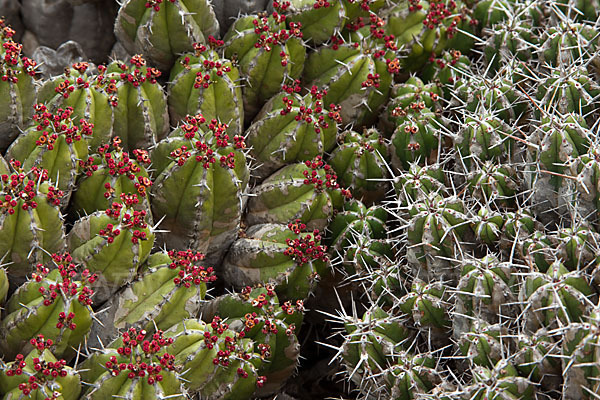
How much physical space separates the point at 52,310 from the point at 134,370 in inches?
19.1

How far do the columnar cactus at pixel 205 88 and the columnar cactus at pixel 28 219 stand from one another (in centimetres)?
101

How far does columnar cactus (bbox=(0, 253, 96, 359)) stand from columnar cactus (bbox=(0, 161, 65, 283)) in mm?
142

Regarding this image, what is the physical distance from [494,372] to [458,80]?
7.71 ft

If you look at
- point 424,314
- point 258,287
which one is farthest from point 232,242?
point 424,314

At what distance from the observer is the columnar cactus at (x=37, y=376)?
9.71ft

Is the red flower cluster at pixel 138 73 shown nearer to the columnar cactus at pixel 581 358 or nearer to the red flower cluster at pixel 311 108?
the red flower cluster at pixel 311 108

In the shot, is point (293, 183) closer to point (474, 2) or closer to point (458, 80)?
point (458, 80)

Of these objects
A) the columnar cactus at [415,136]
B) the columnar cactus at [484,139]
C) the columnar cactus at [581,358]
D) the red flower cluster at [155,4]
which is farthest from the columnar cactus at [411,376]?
the red flower cluster at [155,4]

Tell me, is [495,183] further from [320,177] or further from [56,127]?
[56,127]

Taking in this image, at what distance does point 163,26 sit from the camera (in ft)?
13.5

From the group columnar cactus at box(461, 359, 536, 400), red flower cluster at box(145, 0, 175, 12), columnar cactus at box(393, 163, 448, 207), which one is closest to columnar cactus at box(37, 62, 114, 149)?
red flower cluster at box(145, 0, 175, 12)

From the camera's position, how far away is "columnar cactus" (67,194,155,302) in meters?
3.38

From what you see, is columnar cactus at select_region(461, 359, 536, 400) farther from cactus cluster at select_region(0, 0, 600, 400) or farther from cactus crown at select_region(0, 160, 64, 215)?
cactus crown at select_region(0, 160, 64, 215)

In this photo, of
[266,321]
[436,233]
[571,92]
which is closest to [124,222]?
[266,321]
